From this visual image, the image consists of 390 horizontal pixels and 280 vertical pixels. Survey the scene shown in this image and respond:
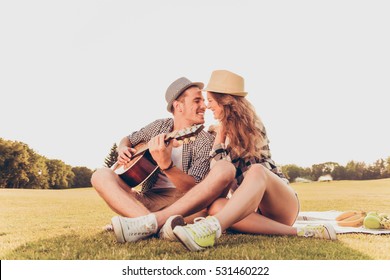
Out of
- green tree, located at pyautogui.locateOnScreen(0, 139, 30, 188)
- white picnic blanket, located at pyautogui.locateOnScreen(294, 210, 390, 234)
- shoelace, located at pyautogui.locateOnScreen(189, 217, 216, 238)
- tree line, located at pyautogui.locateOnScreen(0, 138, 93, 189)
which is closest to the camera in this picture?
shoelace, located at pyautogui.locateOnScreen(189, 217, 216, 238)

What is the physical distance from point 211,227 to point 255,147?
1.12 meters

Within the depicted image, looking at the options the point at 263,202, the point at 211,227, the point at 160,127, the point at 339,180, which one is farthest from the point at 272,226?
the point at 339,180

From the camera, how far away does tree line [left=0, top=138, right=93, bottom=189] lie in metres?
29.8

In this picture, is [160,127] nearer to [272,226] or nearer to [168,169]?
[168,169]

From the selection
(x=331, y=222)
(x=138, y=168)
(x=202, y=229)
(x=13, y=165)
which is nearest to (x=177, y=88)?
(x=138, y=168)

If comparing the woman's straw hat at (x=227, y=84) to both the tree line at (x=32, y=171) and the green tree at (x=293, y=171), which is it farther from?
the tree line at (x=32, y=171)

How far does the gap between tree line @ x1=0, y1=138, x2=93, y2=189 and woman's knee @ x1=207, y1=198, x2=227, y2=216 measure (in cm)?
2752

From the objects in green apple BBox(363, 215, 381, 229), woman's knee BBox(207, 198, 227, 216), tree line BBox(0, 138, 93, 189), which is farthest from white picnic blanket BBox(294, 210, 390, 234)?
tree line BBox(0, 138, 93, 189)

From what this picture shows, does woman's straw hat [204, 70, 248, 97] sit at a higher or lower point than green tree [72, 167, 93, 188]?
higher

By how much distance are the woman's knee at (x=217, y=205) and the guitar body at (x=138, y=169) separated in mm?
823

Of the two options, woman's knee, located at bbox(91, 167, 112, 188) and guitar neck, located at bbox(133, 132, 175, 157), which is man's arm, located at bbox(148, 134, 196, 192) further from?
woman's knee, located at bbox(91, 167, 112, 188)

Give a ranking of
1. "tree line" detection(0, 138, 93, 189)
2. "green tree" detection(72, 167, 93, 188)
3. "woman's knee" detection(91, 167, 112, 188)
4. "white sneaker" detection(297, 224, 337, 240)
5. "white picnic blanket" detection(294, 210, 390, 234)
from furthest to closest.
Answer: "green tree" detection(72, 167, 93, 188), "tree line" detection(0, 138, 93, 189), "white picnic blanket" detection(294, 210, 390, 234), "woman's knee" detection(91, 167, 112, 188), "white sneaker" detection(297, 224, 337, 240)

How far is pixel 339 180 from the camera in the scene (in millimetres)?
26375

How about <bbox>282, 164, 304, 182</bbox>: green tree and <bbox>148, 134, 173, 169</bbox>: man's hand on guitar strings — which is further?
<bbox>282, 164, 304, 182</bbox>: green tree
